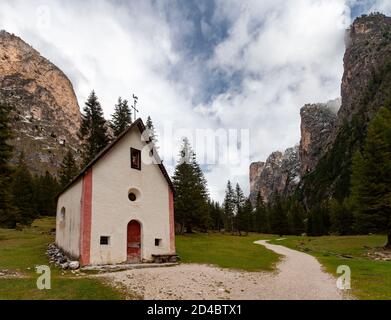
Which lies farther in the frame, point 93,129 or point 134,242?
point 93,129

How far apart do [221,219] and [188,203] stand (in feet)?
197

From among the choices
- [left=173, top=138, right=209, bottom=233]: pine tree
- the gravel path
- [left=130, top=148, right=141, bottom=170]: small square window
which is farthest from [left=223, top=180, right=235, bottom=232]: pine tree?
the gravel path

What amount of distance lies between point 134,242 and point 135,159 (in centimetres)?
662

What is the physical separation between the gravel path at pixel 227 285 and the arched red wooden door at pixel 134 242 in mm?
5745

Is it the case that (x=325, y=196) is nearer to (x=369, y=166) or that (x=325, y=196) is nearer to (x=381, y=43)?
(x=381, y=43)

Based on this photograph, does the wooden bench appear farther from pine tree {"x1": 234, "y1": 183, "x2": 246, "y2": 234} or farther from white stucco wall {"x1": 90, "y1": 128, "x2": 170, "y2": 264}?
pine tree {"x1": 234, "y1": 183, "x2": 246, "y2": 234}

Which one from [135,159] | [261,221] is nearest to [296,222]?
[261,221]

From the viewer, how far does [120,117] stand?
51438 mm

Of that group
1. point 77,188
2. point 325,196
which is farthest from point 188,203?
point 325,196

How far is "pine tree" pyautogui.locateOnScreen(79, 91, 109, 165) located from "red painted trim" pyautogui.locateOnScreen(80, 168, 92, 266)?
82.8 feet

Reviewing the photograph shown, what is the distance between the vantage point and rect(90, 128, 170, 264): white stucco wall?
74.9 ft

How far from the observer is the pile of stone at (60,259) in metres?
21.1

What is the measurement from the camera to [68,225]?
1017 inches

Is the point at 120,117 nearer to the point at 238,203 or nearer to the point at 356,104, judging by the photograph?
the point at 238,203
